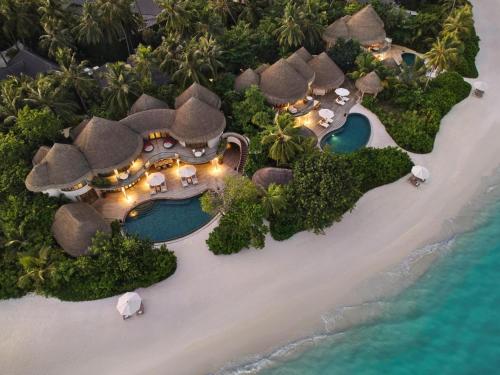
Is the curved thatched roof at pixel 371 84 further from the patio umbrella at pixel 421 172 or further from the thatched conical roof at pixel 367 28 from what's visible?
the patio umbrella at pixel 421 172

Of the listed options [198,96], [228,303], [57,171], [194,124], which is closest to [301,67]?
[198,96]

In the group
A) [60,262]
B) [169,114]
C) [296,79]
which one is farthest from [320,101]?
[60,262]

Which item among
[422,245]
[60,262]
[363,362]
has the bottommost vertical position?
[60,262]

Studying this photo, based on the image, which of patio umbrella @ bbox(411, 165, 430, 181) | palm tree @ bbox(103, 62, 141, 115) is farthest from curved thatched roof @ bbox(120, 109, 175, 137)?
patio umbrella @ bbox(411, 165, 430, 181)

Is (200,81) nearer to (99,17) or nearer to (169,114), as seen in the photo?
(169,114)

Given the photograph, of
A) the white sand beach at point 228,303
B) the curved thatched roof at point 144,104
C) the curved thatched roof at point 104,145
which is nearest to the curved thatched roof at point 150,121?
the curved thatched roof at point 144,104

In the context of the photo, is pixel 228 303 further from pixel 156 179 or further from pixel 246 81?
pixel 246 81

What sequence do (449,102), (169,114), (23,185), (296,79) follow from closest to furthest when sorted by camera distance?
1. (23,185)
2. (169,114)
3. (296,79)
4. (449,102)
